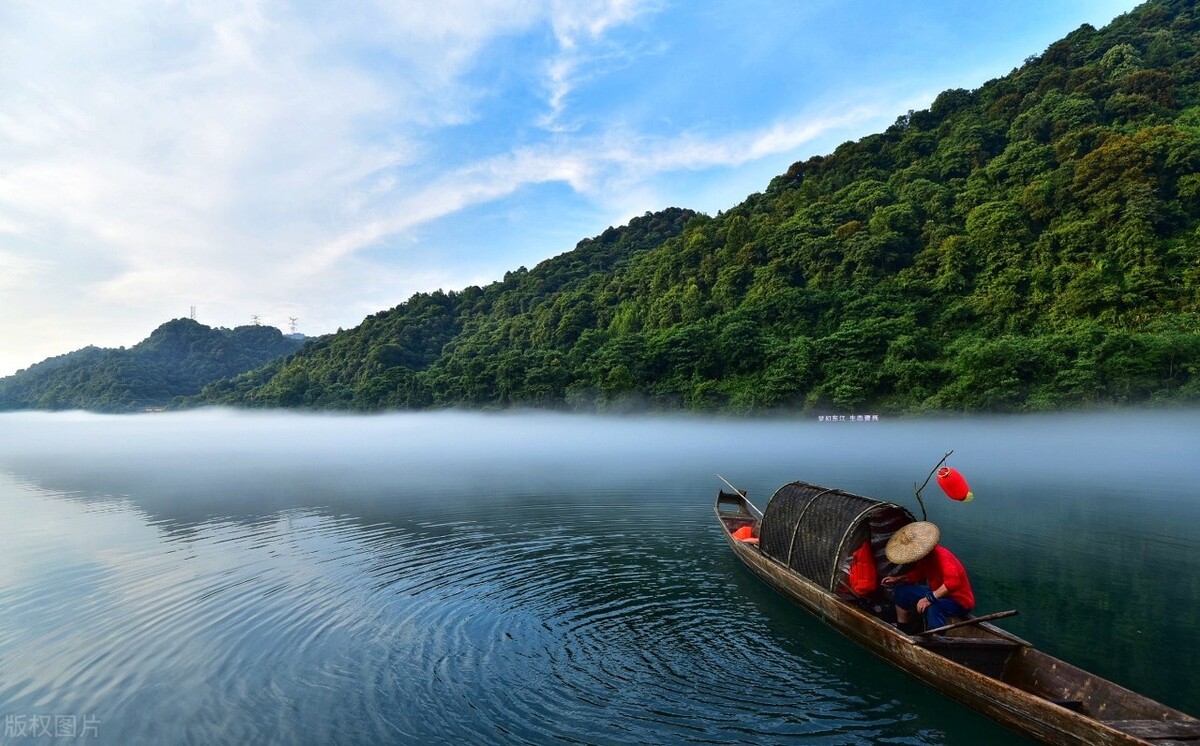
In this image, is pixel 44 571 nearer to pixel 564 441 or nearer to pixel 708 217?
pixel 564 441

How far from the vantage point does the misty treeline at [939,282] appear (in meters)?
51.2

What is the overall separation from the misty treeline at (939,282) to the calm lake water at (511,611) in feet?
69.9

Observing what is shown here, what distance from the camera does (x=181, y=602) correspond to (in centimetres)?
1355

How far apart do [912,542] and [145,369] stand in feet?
654

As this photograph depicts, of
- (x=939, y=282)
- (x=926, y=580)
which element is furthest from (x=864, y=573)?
(x=939, y=282)

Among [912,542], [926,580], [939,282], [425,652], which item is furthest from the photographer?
[939,282]

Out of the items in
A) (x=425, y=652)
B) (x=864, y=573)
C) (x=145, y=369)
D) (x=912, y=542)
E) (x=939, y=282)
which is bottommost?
(x=425, y=652)

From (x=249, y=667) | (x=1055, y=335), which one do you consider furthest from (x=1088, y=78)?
(x=249, y=667)

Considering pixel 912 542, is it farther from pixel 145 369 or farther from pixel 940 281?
pixel 145 369

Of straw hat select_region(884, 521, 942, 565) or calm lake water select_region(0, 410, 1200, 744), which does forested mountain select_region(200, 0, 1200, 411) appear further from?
straw hat select_region(884, 521, 942, 565)

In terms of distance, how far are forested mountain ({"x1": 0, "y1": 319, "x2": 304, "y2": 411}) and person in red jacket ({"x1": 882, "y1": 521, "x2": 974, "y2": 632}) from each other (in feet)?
605

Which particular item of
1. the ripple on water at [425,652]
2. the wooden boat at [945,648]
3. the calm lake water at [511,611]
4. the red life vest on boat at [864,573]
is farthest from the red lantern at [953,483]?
the ripple on water at [425,652]

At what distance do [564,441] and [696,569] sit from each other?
50.0 metres

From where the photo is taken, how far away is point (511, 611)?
1276 cm
